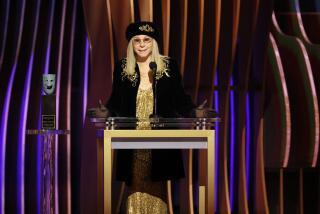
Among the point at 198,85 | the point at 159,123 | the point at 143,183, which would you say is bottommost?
the point at 143,183

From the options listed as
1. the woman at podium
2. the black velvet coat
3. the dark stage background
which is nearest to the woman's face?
the woman at podium

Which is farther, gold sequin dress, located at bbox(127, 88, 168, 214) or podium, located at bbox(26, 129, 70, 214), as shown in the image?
podium, located at bbox(26, 129, 70, 214)

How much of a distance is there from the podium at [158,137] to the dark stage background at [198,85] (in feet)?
4.21

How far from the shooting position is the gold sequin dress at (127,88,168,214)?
3504 mm

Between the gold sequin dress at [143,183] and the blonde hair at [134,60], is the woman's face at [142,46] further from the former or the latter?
the gold sequin dress at [143,183]

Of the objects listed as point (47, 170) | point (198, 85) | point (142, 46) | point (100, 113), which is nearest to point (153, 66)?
point (142, 46)

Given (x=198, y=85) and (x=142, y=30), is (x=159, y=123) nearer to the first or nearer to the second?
(x=142, y=30)

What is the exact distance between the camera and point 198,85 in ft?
14.7

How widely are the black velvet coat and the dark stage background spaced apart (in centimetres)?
88

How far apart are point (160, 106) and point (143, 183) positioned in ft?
1.63

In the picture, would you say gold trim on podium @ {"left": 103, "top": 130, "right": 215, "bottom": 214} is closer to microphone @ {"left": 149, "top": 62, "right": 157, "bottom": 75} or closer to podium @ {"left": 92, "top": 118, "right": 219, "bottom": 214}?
podium @ {"left": 92, "top": 118, "right": 219, "bottom": 214}

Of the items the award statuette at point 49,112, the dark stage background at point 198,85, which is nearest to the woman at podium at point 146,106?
the award statuette at point 49,112

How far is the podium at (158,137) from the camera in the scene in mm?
3102

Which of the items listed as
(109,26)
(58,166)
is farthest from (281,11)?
(58,166)
